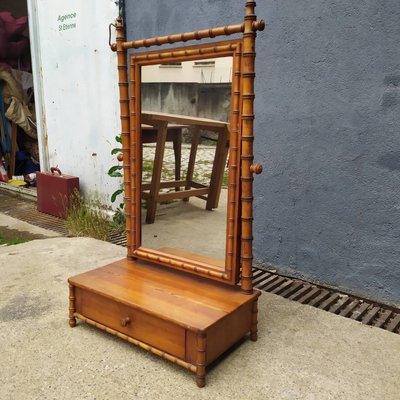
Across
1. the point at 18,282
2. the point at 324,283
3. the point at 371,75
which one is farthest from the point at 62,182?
the point at 371,75

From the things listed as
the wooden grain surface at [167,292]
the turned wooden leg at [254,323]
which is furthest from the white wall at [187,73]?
the turned wooden leg at [254,323]

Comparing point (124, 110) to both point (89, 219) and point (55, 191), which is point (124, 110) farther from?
point (55, 191)

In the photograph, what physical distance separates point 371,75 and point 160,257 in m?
1.90

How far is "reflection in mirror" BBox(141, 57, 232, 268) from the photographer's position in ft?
8.71

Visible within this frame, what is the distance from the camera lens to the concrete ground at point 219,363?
205 cm

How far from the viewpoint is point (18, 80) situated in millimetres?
7129

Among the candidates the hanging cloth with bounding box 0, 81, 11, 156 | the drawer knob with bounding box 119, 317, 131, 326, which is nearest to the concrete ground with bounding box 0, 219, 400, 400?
the drawer knob with bounding box 119, 317, 131, 326

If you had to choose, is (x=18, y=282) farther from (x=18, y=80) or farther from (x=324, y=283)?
(x=18, y=80)

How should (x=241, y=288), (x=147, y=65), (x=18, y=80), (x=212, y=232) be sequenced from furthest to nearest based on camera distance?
(x=18, y=80) → (x=212, y=232) → (x=147, y=65) → (x=241, y=288)

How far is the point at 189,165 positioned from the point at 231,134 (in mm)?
880

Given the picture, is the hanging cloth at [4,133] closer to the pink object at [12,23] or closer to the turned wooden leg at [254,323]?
the pink object at [12,23]

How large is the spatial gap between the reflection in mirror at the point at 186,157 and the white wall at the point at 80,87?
174 centimetres

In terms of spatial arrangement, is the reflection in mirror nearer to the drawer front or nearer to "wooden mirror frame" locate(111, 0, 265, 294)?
"wooden mirror frame" locate(111, 0, 265, 294)

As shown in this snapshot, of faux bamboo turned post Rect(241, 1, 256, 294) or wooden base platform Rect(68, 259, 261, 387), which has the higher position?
faux bamboo turned post Rect(241, 1, 256, 294)
